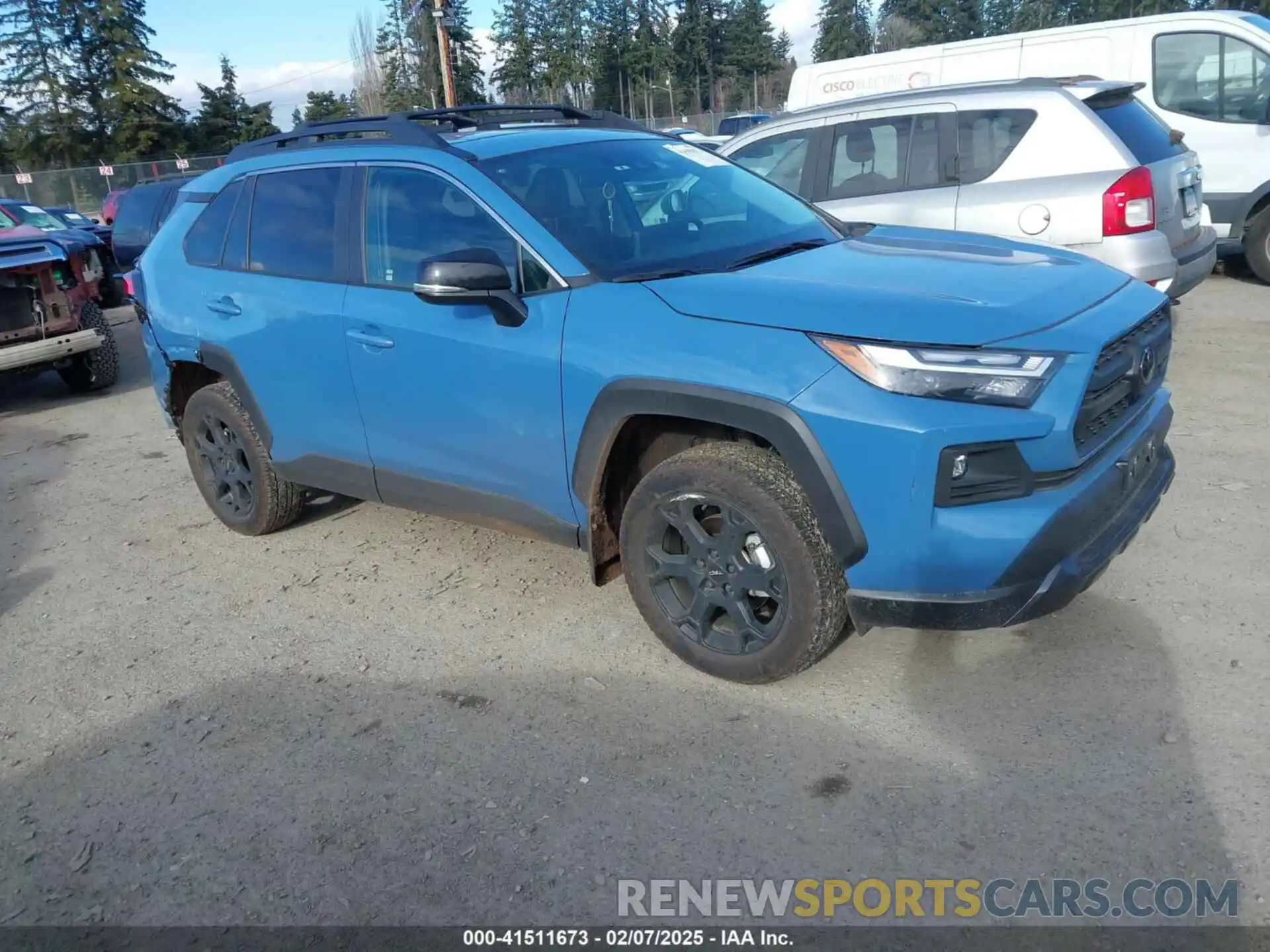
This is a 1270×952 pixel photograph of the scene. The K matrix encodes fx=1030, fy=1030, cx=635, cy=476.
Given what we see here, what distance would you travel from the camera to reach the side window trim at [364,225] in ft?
11.7

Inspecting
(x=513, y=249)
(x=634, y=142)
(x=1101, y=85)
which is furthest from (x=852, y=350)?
(x=1101, y=85)

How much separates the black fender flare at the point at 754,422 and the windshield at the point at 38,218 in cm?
1483

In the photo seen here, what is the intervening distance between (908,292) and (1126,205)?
3.64 meters

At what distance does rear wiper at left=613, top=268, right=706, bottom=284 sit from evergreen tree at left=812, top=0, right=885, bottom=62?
268ft

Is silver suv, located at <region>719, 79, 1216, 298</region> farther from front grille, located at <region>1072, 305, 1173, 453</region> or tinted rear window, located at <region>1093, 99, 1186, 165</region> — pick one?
front grille, located at <region>1072, 305, 1173, 453</region>

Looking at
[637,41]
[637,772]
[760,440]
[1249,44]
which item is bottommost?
[637,772]

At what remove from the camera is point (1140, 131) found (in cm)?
649

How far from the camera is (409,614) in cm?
428

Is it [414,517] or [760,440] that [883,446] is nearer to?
[760,440]

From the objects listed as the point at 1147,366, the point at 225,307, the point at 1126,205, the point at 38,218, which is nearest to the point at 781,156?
the point at 1126,205

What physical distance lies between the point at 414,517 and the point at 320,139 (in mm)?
1895

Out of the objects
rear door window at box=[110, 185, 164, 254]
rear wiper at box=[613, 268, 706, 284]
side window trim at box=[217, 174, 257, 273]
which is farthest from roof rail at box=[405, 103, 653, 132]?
rear door window at box=[110, 185, 164, 254]

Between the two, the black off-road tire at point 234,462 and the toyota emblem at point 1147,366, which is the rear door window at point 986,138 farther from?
the black off-road tire at point 234,462

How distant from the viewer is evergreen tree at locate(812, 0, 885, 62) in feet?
258
